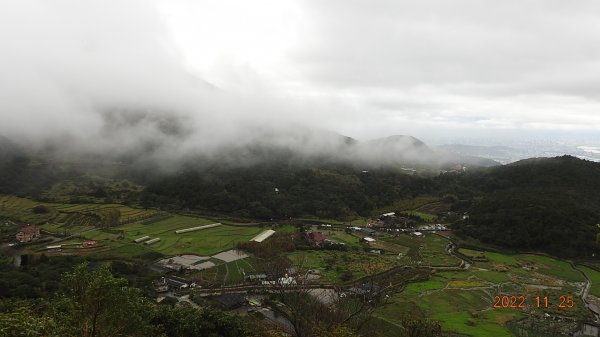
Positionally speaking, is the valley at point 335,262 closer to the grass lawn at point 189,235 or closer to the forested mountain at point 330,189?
the grass lawn at point 189,235

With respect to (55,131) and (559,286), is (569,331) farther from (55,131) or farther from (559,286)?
(55,131)

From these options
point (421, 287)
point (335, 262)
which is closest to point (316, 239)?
point (335, 262)

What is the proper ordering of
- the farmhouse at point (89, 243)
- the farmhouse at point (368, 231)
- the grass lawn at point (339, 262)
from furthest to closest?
the farmhouse at point (368, 231) → the farmhouse at point (89, 243) → the grass lawn at point (339, 262)

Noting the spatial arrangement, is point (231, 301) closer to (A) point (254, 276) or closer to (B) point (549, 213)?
(A) point (254, 276)

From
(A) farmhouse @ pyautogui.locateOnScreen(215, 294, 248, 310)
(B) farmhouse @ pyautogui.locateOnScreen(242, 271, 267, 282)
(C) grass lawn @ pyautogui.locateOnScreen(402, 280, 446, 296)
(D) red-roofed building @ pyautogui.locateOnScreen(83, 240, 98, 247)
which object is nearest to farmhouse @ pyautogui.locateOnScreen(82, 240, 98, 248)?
(D) red-roofed building @ pyautogui.locateOnScreen(83, 240, 98, 247)

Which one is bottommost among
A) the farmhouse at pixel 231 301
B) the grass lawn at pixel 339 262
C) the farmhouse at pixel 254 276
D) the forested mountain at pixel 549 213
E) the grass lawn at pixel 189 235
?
the farmhouse at pixel 231 301

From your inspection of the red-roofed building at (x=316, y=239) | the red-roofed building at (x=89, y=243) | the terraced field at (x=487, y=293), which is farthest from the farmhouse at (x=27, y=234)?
the terraced field at (x=487, y=293)

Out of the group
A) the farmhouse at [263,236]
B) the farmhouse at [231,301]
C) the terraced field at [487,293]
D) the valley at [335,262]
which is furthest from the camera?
the farmhouse at [263,236]

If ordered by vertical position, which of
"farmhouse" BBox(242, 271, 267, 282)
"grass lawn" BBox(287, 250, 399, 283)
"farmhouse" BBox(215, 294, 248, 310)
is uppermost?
"grass lawn" BBox(287, 250, 399, 283)

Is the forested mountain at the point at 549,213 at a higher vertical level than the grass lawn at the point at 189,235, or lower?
higher

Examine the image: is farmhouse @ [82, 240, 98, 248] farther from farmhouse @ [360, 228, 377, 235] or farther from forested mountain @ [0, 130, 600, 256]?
farmhouse @ [360, 228, 377, 235]
